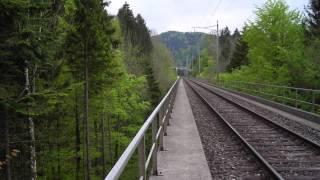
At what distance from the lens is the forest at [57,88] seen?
15906mm

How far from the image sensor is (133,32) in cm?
8800

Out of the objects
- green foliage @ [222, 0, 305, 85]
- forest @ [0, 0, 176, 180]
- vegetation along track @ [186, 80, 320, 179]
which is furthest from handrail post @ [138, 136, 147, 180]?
green foliage @ [222, 0, 305, 85]

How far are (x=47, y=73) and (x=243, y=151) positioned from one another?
1246cm

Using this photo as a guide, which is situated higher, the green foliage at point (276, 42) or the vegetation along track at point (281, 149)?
the green foliage at point (276, 42)

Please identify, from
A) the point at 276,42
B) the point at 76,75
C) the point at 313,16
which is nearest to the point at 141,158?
the point at 76,75

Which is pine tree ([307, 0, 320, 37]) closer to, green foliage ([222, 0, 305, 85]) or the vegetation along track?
green foliage ([222, 0, 305, 85])

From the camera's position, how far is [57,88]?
19125 millimetres

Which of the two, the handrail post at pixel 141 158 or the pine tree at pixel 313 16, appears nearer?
the handrail post at pixel 141 158

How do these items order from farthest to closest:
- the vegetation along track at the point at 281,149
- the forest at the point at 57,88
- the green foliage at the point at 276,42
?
the green foliage at the point at 276,42
the forest at the point at 57,88
the vegetation along track at the point at 281,149

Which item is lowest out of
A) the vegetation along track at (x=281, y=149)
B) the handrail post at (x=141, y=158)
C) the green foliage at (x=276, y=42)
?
the vegetation along track at (x=281, y=149)

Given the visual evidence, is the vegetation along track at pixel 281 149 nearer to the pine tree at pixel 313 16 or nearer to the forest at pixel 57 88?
the forest at pixel 57 88

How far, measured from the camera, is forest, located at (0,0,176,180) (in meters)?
15.9

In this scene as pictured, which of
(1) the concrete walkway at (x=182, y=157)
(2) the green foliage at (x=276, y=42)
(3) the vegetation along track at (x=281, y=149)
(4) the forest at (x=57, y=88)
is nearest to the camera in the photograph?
(1) the concrete walkway at (x=182, y=157)

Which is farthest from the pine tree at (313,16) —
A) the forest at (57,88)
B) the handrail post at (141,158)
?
the handrail post at (141,158)
